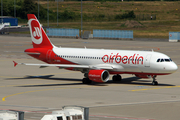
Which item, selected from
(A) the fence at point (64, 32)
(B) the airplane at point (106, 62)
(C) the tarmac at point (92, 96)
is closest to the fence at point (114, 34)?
(A) the fence at point (64, 32)

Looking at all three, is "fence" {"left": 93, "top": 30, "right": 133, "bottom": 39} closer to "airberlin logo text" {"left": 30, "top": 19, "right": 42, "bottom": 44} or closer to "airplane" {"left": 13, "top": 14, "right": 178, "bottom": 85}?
"airberlin logo text" {"left": 30, "top": 19, "right": 42, "bottom": 44}

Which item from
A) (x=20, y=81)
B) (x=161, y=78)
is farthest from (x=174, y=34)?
(x=20, y=81)

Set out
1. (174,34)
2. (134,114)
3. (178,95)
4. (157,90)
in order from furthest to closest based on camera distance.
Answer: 1. (174,34)
2. (157,90)
3. (178,95)
4. (134,114)

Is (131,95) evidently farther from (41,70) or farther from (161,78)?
(41,70)

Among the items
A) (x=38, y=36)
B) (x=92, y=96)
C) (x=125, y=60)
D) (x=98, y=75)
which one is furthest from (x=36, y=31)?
(x=92, y=96)

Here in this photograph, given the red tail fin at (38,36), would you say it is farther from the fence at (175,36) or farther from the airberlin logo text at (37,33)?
the fence at (175,36)

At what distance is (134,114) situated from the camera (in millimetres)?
27703

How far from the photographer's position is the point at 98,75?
43.4 m

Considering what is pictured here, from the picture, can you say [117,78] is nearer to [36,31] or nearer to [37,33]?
[37,33]

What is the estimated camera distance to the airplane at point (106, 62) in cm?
4350

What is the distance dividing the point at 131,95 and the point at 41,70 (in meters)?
25.8

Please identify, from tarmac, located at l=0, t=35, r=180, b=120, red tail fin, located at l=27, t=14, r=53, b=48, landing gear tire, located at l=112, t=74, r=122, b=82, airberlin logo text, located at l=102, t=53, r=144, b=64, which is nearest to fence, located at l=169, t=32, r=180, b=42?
tarmac, located at l=0, t=35, r=180, b=120

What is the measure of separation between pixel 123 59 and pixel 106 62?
2.32 m

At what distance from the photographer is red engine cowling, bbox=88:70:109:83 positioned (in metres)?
43.5
